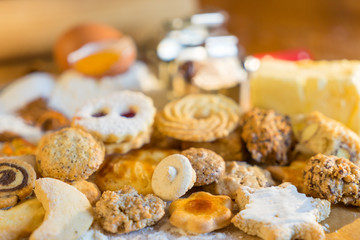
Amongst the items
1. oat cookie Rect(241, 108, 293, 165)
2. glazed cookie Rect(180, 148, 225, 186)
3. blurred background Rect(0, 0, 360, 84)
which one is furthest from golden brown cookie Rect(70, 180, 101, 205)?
blurred background Rect(0, 0, 360, 84)

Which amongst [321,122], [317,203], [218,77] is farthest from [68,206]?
[218,77]

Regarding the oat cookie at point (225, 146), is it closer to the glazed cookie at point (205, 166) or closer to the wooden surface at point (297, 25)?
the glazed cookie at point (205, 166)

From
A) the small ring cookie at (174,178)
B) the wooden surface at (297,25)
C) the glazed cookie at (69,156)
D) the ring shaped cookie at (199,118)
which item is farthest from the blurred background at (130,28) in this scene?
the small ring cookie at (174,178)

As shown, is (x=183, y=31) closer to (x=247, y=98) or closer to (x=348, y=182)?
(x=247, y=98)

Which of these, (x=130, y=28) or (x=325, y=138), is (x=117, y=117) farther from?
(x=130, y=28)

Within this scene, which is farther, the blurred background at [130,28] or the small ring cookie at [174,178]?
the blurred background at [130,28]

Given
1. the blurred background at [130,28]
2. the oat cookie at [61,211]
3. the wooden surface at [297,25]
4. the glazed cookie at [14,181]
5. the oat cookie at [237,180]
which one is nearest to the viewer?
the oat cookie at [61,211]

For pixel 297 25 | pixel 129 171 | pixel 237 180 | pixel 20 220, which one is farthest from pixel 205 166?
pixel 297 25
